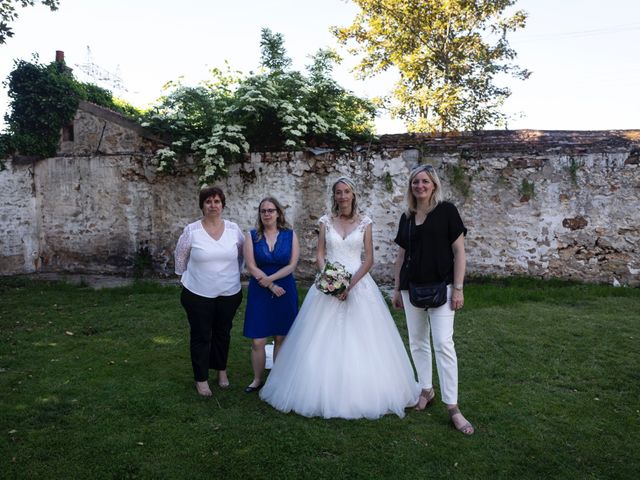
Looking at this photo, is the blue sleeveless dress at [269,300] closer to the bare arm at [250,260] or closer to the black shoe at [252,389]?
the bare arm at [250,260]

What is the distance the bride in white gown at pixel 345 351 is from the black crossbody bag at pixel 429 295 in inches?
20.9

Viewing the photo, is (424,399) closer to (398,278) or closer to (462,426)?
(462,426)

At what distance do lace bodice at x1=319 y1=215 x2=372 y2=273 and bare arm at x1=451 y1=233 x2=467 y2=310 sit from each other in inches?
34.5

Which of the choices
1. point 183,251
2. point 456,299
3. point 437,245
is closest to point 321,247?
point 437,245

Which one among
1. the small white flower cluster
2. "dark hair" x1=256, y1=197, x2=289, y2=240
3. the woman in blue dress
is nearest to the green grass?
the woman in blue dress

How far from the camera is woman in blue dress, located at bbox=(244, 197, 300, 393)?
437cm

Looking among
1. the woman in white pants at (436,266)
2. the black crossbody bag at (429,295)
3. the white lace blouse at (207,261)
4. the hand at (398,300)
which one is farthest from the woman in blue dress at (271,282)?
the black crossbody bag at (429,295)

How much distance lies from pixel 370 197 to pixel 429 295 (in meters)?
6.67

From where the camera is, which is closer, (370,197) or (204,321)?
(204,321)

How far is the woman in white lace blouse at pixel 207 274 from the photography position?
436cm

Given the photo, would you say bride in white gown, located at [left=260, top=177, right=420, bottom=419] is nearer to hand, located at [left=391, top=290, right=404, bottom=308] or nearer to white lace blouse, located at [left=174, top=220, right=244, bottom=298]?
hand, located at [left=391, top=290, right=404, bottom=308]

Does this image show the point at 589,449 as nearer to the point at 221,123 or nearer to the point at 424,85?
the point at 221,123

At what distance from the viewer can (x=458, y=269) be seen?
3658 millimetres

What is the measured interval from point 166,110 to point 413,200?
28.6ft
